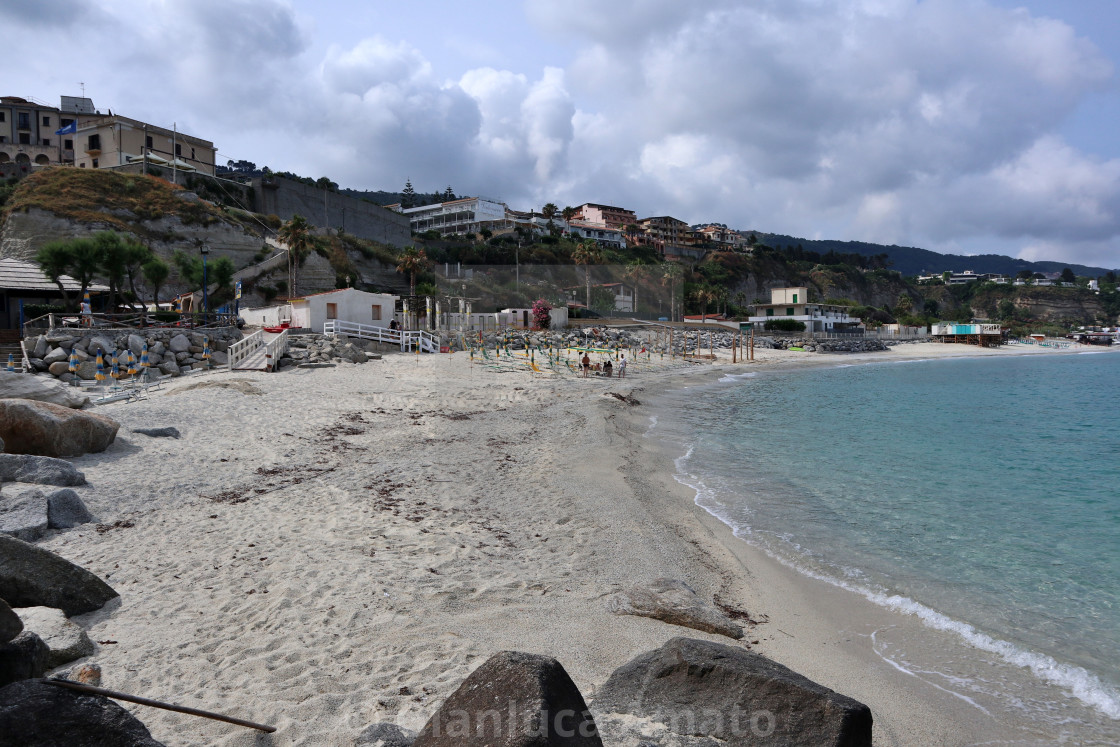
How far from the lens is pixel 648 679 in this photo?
156 inches

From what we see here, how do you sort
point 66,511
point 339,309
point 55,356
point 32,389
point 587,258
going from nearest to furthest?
point 66,511
point 32,389
point 55,356
point 339,309
point 587,258

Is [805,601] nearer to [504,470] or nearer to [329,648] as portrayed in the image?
[329,648]

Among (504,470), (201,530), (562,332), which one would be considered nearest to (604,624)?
(201,530)

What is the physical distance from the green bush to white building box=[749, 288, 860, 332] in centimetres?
66

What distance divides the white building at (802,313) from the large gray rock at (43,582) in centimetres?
7743

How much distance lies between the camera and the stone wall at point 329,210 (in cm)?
5972

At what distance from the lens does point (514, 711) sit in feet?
8.73

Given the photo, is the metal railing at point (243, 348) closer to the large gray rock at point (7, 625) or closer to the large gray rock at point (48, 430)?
the large gray rock at point (48, 430)

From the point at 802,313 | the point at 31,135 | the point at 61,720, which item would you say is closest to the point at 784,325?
the point at 802,313

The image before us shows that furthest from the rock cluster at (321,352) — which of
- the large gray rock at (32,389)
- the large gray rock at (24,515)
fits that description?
the large gray rock at (24,515)

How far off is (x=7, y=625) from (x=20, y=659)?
1.09ft

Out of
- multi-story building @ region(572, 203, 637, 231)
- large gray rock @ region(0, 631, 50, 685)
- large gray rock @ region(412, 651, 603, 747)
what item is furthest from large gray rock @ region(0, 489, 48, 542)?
multi-story building @ region(572, 203, 637, 231)

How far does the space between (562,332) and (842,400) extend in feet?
82.9

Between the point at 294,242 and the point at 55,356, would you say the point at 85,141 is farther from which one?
the point at 55,356
